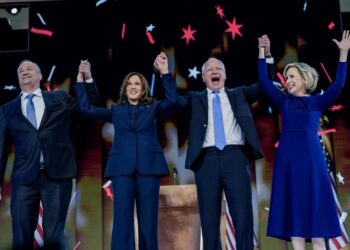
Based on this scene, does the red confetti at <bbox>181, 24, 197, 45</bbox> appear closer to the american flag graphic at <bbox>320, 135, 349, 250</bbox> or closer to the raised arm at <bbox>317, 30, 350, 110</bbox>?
the american flag graphic at <bbox>320, 135, 349, 250</bbox>

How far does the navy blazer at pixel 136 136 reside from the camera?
3.01 m

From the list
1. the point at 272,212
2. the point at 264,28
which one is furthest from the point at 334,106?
the point at 272,212

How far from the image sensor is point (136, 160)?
302 cm

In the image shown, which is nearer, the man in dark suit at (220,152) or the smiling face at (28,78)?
the man in dark suit at (220,152)

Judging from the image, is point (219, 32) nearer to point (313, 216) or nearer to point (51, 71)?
point (51, 71)

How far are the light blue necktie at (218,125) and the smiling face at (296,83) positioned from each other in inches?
16.7

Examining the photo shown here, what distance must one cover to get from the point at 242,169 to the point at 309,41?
6.98ft

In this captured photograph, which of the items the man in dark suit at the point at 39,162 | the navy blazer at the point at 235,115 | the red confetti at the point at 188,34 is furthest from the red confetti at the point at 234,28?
the man in dark suit at the point at 39,162

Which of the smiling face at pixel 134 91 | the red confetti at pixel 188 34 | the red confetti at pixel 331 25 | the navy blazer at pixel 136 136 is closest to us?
the navy blazer at pixel 136 136

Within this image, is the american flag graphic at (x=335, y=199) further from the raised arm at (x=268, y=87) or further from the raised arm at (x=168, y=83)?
the raised arm at (x=168, y=83)

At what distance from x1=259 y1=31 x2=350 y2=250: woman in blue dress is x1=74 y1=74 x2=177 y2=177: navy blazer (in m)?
0.61

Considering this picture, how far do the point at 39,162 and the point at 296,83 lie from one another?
153cm

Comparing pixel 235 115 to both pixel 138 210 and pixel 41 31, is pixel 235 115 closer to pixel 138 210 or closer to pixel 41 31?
pixel 138 210

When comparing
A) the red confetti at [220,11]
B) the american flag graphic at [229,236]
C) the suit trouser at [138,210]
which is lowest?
the american flag graphic at [229,236]
